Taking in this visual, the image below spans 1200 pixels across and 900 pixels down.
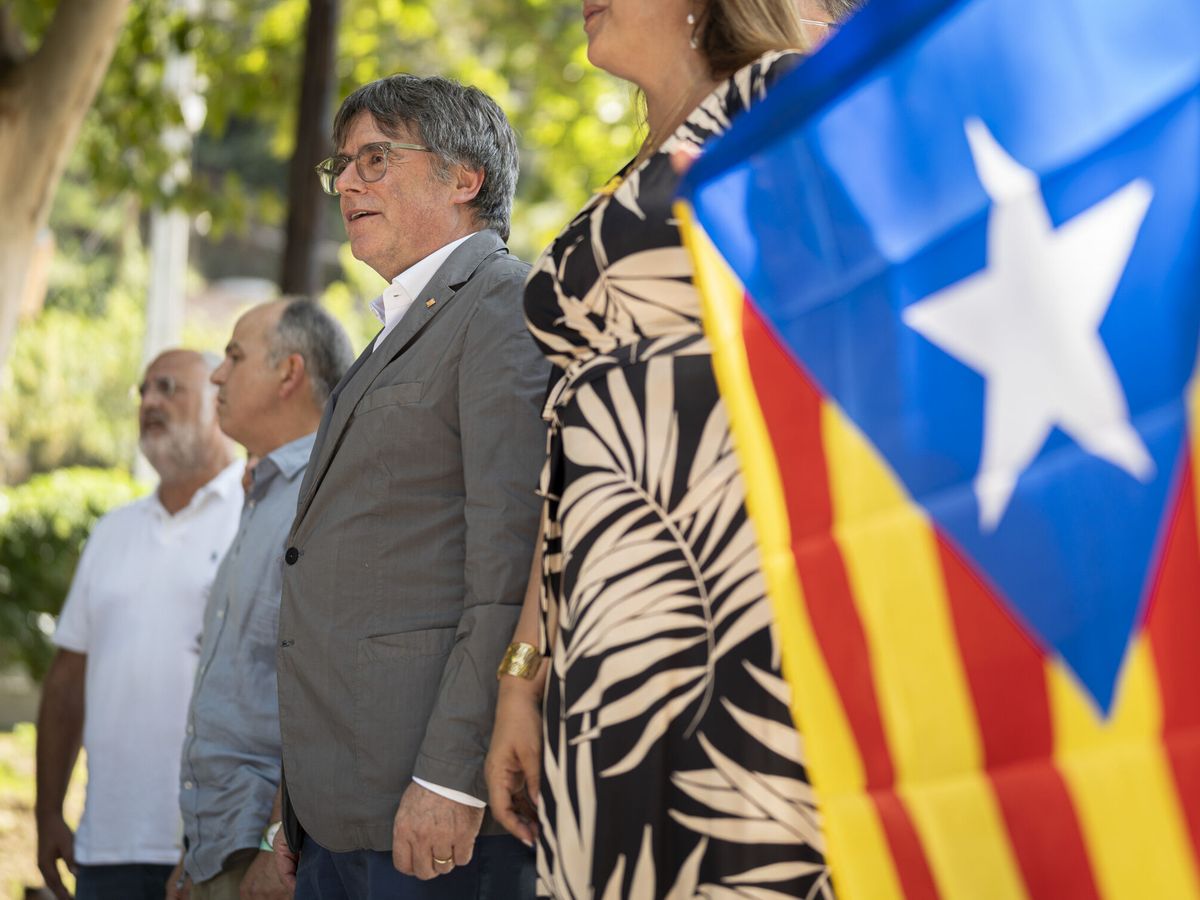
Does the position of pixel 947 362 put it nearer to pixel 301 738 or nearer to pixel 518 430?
pixel 518 430

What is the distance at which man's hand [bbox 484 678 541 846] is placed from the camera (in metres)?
2.10

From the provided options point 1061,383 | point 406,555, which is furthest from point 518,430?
point 1061,383

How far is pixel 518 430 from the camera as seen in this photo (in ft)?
7.97

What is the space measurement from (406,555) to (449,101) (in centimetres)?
89

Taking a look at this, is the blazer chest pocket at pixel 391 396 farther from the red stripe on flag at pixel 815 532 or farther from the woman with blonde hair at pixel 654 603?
the red stripe on flag at pixel 815 532

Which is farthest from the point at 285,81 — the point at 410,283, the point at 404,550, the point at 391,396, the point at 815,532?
the point at 815,532

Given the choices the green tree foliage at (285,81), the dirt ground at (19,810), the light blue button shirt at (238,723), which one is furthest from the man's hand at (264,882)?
the green tree foliage at (285,81)

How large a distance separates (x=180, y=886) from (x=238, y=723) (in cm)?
46

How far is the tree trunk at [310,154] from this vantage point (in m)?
6.78

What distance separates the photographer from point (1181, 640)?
1335 mm

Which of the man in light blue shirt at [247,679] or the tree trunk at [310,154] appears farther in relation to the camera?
the tree trunk at [310,154]

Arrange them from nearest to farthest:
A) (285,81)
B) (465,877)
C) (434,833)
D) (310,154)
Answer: (434,833) → (465,877) → (310,154) → (285,81)

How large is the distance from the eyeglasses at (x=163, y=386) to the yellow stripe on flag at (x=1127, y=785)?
3744 mm

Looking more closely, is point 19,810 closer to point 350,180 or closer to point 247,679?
point 247,679
